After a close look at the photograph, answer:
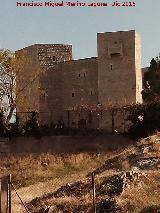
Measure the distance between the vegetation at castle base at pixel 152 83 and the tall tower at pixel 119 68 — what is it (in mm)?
913

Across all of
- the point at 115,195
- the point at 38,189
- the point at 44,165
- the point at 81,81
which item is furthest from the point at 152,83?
the point at 115,195

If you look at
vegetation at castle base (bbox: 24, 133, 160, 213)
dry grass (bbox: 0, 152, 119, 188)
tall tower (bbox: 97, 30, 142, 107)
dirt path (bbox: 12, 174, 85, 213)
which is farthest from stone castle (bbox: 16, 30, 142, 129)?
vegetation at castle base (bbox: 24, 133, 160, 213)

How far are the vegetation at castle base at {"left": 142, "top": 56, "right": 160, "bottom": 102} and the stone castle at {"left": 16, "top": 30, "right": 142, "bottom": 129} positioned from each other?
91cm

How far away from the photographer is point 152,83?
37.3 metres

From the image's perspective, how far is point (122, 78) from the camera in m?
38.9

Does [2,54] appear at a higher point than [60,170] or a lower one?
higher

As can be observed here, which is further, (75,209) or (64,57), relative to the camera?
(64,57)

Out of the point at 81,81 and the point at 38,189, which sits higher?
the point at 81,81

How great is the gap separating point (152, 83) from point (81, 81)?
6897mm

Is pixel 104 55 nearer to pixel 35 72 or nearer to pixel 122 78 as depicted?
pixel 122 78

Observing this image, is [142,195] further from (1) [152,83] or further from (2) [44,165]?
(1) [152,83]

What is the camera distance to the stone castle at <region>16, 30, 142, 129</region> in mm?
38750

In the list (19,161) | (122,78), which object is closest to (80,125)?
(122,78)

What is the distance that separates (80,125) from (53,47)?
28.7 feet
